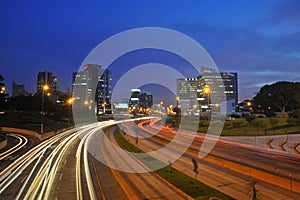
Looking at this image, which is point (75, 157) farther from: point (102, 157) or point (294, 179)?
point (294, 179)

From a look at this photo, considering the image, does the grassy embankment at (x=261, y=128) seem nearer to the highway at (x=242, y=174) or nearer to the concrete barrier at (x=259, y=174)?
the highway at (x=242, y=174)

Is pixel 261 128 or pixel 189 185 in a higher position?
pixel 261 128

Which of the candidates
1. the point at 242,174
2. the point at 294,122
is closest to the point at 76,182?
the point at 242,174

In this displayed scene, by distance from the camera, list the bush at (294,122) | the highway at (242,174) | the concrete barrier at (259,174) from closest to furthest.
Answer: the highway at (242,174) < the concrete barrier at (259,174) < the bush at (294,122)

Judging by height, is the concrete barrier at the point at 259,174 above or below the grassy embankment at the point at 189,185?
above

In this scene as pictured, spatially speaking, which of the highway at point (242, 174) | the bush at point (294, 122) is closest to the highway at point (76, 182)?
the highway at point (242, 174)

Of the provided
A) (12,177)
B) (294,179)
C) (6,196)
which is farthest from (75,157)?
(294,179)

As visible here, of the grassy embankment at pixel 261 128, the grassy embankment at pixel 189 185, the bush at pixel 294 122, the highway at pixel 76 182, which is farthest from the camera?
the bush at pixel 294 122

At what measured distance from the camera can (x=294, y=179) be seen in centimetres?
1764

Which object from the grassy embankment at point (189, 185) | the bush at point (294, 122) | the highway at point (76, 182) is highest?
the bush at point (294, 122)

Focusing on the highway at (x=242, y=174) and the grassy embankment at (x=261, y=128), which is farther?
the grassy embankment at (x=261, y=128)

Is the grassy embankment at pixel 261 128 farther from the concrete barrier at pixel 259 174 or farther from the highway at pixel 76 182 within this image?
the highway at pixel 76 182

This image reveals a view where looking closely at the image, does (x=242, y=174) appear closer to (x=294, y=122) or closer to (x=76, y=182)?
(x=76, y=182)

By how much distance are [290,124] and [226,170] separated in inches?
1378
